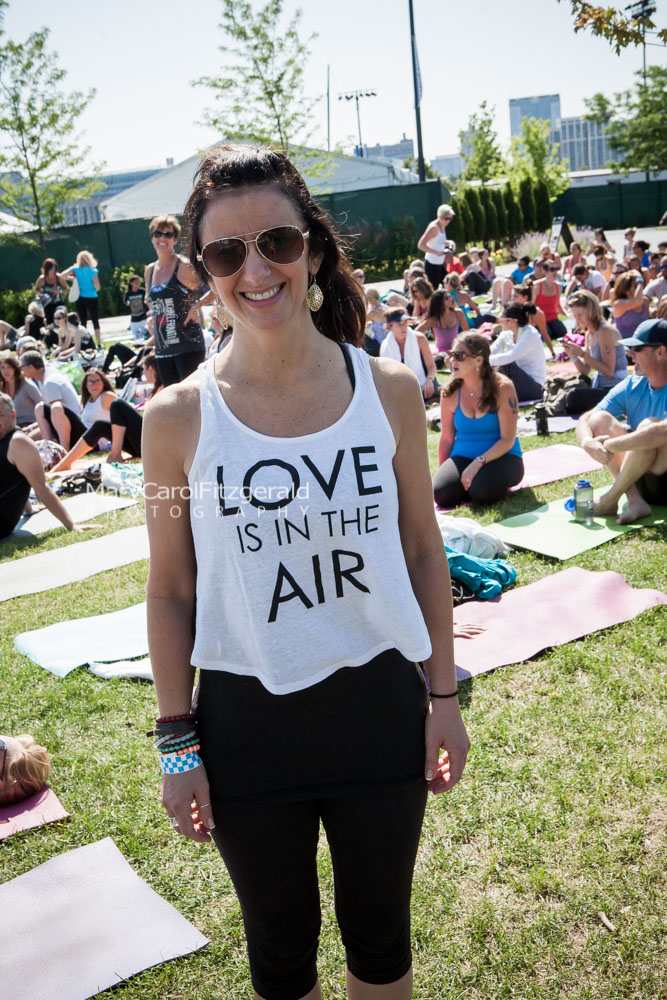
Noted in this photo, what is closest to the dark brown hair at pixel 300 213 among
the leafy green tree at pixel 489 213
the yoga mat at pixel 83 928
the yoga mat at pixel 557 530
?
the yoga mat at pixel 83 928

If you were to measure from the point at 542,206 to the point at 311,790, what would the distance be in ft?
113

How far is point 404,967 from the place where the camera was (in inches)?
66.2

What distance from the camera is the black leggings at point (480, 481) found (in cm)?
648

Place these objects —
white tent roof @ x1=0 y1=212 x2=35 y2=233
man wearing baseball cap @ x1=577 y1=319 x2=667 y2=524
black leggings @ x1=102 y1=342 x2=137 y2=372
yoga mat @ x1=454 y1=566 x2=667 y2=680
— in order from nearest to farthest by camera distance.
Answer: yoga mat @ x1=454 y1=566 x2=667 y2=680, man wearing baseball cap @ x1=577 y1=319 x2=667 y2=524, black leggings @ x1=102 y1=342 x2=137 y2=372, white tent roof @ x1=0 y1=212 x2=35 y2=233

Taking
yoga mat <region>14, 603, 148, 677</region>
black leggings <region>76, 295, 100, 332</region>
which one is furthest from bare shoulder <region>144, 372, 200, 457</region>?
black leggings <region>76, 295, 100, 332</region>

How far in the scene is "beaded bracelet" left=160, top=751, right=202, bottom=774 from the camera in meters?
1.55

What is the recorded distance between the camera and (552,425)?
340 inches

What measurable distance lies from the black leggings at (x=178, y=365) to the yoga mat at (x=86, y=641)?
2854 mm

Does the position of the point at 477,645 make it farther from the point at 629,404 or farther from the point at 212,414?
the point at 212,414

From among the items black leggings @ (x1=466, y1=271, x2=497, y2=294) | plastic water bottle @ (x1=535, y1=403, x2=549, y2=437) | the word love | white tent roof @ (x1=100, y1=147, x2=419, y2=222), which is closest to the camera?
the word love

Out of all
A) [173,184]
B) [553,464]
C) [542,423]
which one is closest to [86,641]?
[553,464]

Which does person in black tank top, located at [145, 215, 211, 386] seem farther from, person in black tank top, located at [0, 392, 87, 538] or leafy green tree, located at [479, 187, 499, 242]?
leafy green tree, located at [479, 187, 499, 242]

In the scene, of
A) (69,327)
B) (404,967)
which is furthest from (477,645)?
(69,327)

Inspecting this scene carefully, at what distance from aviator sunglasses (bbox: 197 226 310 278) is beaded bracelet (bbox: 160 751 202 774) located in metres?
0.94
